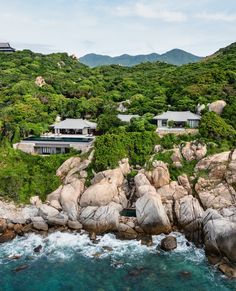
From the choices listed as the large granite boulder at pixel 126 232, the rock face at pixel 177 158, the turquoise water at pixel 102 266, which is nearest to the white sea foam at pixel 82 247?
the turquoise water at pixel 102 266

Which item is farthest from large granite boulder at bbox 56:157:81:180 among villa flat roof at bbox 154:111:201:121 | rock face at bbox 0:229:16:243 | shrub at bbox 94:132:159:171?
villa flat roof at bbox 154:111:201:121

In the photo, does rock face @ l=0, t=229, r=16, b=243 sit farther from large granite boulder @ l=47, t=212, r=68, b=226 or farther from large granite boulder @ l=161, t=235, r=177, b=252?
large granite boulder @ l=161, t=235, r=177, b=252

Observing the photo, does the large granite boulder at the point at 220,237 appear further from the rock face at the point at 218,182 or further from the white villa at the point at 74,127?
the white villa at the point at 74,127

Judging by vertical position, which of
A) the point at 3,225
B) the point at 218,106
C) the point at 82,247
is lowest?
the point at 82,247

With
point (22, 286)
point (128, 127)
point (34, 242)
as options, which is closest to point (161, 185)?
point (128, 127)

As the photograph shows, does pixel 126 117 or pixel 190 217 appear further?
pixel 126 117

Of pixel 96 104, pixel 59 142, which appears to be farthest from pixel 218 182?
pixel 96 104

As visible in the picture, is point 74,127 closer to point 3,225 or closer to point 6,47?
point 3,225
